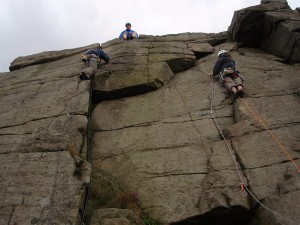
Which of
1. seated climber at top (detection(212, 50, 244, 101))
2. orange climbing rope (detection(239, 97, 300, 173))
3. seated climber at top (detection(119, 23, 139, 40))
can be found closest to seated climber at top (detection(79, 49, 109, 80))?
seated climber at top (detection(119, 23, 139, 40))

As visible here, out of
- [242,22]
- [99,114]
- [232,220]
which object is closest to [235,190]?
[232,220]

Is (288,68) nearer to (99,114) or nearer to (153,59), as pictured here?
(153,59)

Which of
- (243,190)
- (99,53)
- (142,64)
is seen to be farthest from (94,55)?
(243,190)

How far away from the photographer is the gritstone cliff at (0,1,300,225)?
7406 mm

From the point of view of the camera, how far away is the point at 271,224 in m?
6.84

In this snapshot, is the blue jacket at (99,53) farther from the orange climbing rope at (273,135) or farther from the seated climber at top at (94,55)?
the orange climbing rope at (273,135)

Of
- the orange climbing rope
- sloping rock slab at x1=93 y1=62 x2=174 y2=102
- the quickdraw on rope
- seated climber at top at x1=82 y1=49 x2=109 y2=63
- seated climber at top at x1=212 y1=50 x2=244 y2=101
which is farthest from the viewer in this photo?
seated climber at top at x1=82 y1=49 x2=109 y2=63

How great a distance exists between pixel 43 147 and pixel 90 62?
223 inches

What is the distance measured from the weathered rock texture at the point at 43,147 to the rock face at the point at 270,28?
24.8ft

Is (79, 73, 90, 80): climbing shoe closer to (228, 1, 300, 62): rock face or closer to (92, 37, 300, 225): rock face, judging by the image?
(92, 37, 300, 225): rock face

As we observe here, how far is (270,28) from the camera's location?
15.4 metres

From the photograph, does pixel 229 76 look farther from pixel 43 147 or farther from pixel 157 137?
pixel 43 147

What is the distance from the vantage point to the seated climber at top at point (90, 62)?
Answer: 12805 mm

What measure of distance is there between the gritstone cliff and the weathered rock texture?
3 cm
